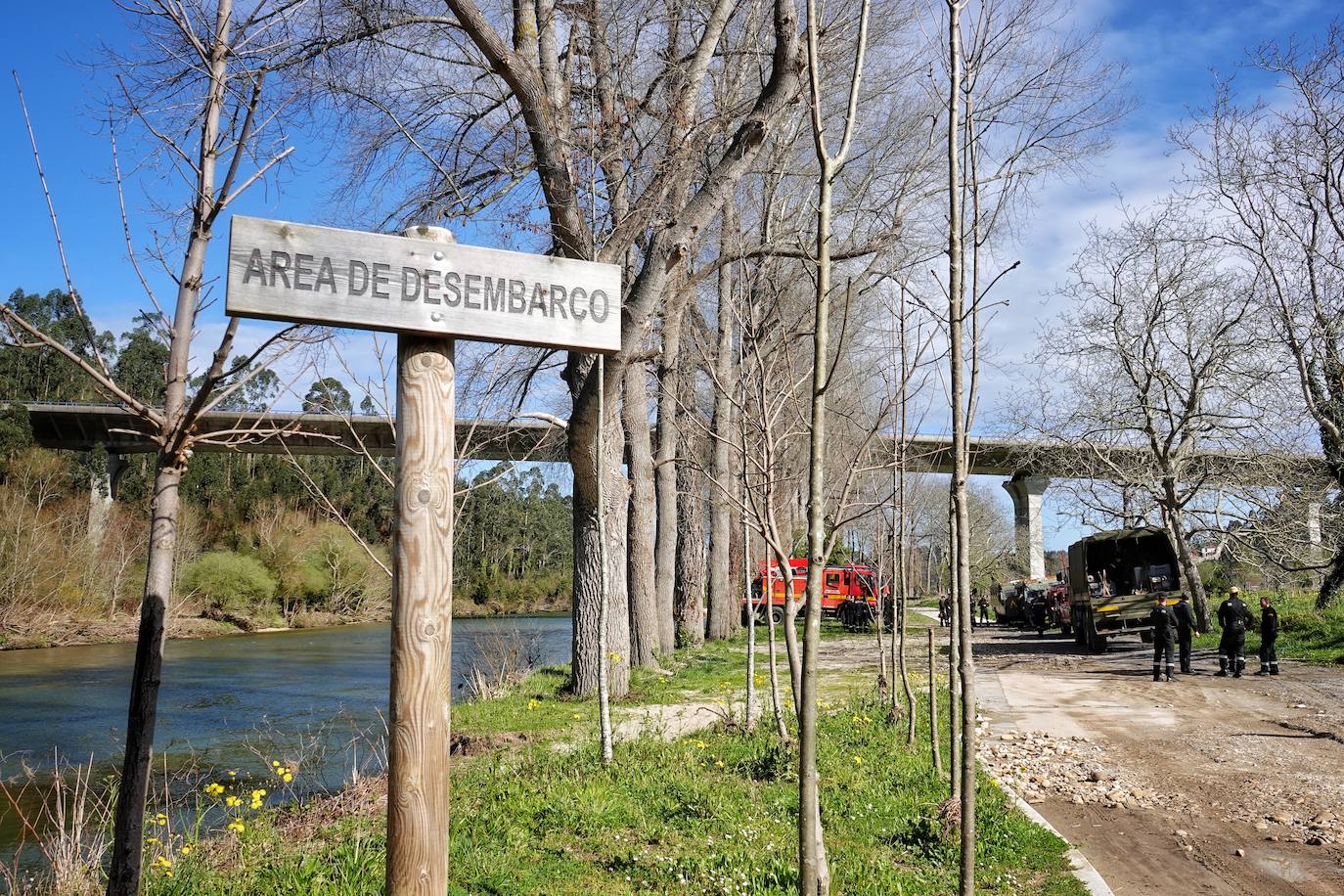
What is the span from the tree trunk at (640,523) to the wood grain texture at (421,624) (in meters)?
11.5

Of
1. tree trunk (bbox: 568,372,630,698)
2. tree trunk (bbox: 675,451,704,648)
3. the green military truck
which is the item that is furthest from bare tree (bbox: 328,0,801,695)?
the green military truck

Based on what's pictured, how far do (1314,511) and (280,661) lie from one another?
2494 centimetres

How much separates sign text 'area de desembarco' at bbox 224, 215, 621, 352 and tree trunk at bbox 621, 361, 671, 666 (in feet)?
37.1

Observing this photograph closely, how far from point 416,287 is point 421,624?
99 centimetres

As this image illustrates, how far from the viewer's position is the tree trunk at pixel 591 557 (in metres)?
10.9

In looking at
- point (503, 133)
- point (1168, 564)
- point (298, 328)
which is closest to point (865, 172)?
point (503, 133)

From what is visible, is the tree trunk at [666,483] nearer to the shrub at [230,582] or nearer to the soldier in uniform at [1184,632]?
the soldier in uniform at [1184,632]

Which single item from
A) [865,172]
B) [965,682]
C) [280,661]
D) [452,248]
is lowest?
[280,661]

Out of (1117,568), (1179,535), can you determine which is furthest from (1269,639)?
(1117,568)

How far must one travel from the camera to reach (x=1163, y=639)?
15.9 meters

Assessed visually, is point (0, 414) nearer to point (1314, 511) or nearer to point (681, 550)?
point (681, 550)

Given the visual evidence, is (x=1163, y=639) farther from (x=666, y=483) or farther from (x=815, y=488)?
(x=815, y=488)

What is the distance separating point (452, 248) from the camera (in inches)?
112

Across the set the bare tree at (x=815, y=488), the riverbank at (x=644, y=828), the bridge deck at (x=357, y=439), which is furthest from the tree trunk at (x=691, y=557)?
the bare tree at (x=815, y=488)
